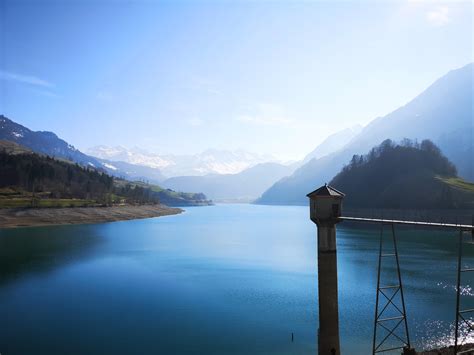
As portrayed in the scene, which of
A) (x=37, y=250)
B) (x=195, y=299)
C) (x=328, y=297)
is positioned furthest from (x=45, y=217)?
(x=328, y=297)

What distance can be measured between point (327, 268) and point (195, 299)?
109 ft

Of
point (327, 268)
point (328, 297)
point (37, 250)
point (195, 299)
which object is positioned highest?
point (327, 268)

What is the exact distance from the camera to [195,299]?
5438 centimetres

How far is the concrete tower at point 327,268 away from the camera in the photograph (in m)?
25.6

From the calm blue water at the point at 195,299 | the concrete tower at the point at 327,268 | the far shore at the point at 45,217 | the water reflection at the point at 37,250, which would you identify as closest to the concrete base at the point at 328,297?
the concrete tower at the point at 327,268

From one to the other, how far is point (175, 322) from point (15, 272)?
1680 inches

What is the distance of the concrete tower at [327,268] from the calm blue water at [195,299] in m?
10.1

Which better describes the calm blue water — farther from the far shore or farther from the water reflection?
the far shore

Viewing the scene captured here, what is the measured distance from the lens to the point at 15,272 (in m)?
68.9

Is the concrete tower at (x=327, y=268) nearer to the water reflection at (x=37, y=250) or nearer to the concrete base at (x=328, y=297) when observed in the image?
the concrete base at (x=328, y=297)

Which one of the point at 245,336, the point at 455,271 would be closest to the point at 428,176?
the point at 455,271

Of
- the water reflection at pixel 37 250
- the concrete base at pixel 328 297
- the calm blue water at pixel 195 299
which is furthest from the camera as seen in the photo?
the water reflection at pixel 37 250

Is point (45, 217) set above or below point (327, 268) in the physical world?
below

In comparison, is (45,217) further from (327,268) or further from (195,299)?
(327,268)
